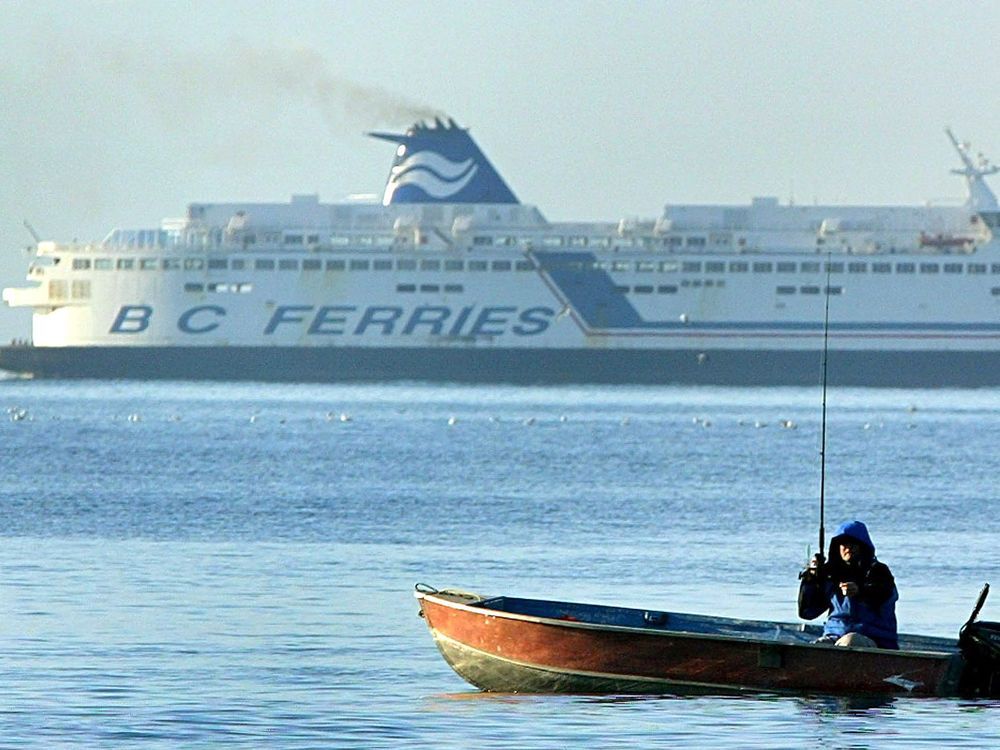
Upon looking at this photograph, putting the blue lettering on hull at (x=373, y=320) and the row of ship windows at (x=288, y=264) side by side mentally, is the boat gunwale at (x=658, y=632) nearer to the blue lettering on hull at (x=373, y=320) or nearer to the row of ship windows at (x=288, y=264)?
the blue lettering on hull at (x=373, y=320)

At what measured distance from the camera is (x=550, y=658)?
1825cm

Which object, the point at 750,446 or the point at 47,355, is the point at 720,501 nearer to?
the point at 750,446

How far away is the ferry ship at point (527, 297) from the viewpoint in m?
88.8

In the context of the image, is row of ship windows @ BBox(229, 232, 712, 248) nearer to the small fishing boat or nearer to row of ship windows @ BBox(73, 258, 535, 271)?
row of ship windows @ BBox(73, 258, 535, 271)

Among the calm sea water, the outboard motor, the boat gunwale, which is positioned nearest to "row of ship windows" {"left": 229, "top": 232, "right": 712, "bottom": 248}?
the calm sea water

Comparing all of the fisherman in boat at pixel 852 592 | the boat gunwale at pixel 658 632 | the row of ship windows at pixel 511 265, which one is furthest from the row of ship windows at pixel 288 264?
the fisherman in boat at pixel 852 592

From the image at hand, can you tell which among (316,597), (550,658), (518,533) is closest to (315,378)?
(518,533)

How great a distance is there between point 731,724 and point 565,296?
73359mm

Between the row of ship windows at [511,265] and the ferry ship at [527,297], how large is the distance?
8 cm

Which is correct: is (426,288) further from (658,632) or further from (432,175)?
(658,632)

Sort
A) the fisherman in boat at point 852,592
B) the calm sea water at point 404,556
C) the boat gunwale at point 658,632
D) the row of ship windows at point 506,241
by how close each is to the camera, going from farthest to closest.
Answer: the row of ship windows at point 506,241, the boat gunwale at point 658,632, the calm sea water at point 404,556, the fisherman in boat at point 852,592

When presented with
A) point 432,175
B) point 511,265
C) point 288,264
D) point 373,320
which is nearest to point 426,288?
point 373,320

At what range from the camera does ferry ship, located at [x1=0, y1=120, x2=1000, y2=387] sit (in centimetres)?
8875

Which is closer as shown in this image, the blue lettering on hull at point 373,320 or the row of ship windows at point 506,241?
the blue lettering on hull at point 373,320
